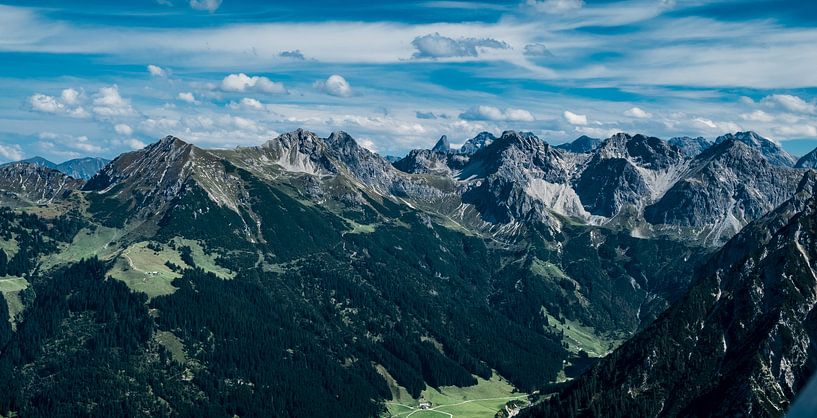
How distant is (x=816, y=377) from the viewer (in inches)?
468

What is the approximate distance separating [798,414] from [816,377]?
0.62m

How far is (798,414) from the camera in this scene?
12.0 meters
